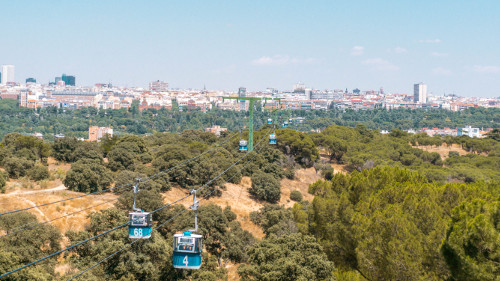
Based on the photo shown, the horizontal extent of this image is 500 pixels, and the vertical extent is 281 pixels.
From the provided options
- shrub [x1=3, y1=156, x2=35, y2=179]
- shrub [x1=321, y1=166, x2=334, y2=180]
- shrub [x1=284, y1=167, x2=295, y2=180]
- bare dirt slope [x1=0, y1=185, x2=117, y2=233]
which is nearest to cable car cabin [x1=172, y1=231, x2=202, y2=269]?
bare dirt slope [x1=0, y1=185, x2=117, y2=233]

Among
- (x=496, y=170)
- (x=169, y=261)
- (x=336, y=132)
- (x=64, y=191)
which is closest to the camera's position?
(x=169, y=261)

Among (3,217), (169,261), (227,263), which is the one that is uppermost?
(3,217)

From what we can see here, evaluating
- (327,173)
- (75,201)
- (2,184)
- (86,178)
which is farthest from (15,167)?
(327,173)

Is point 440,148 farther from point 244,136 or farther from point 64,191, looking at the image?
point 64,191

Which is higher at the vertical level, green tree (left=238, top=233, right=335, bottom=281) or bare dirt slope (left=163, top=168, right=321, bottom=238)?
green tree (left=238, top=233, right=335, bottom=281)

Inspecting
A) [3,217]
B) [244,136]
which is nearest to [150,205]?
[3,217]

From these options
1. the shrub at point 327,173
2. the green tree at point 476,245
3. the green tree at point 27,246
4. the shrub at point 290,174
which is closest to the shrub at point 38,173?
the green tree at point 27,246

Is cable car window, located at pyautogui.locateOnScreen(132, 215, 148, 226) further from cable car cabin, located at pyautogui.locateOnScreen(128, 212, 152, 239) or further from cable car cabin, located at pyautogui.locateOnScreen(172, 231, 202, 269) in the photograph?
cable car cabin, located at pyautogui.locateOnScreen(172, 231, 202, 269)
